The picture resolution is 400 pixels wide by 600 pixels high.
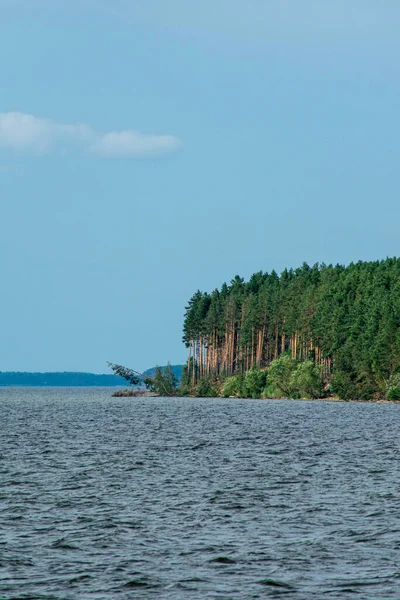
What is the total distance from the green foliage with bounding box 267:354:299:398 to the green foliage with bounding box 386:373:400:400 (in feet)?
62.7

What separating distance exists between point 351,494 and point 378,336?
103 metres

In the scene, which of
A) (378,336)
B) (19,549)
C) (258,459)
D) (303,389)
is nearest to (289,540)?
(19,549)

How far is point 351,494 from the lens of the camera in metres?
34.4

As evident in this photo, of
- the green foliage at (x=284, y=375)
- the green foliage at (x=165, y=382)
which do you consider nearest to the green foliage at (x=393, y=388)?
the green foliage at (x=284, y=375)

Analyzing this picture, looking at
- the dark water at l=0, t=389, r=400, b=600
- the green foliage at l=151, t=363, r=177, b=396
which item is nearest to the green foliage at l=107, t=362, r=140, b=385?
the green foliage at l=151, t=363, r=177, b=396

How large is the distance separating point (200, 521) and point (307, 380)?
389ft

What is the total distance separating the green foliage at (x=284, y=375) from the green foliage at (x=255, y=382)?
11.9ft

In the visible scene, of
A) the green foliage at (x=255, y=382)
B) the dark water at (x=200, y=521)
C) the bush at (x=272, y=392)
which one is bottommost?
the dark water at (x=200, y=521)

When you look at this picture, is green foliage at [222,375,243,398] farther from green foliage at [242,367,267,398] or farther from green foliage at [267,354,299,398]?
green foliage at [267,354,299,398]

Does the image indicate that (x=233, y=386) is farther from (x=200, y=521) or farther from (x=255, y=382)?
(x=200, y=521)

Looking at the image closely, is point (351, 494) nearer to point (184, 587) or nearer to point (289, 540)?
point (289, 540)

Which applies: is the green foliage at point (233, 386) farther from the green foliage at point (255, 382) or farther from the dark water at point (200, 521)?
the dark water at point (200, 521)

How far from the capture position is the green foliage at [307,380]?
144 metres

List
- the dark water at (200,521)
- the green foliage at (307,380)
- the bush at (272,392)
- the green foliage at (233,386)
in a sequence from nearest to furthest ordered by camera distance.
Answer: the dark water at (200,521), the green foliage at (307,380), the bush at (272,392), the green foliage at (233,386)
